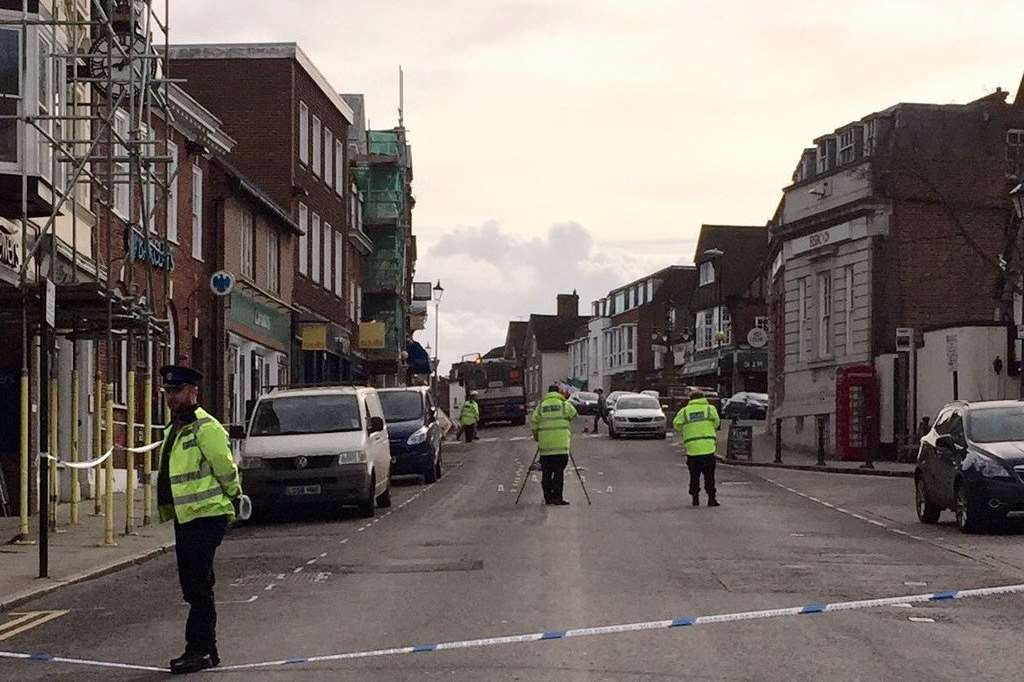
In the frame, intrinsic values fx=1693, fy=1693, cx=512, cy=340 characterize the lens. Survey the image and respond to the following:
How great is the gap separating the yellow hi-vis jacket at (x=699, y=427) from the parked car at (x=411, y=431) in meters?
8.10

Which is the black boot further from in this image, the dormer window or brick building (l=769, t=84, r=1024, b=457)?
the dormer window

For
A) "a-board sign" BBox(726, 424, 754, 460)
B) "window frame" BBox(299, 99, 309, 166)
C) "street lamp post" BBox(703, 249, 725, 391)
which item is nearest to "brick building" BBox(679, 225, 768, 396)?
"street lamp post" BBox(703, 249, 725, 391)

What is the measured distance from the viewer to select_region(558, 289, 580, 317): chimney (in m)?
150

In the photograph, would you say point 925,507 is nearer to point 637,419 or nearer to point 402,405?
point 402,405

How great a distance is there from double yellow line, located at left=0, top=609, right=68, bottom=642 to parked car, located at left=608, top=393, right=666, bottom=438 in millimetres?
42070

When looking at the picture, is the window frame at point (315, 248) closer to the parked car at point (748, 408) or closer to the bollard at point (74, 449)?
A: the parked car at point (748, 408)

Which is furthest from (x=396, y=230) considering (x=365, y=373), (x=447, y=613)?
(x=447, y=613)

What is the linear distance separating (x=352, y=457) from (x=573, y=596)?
10.1 metres

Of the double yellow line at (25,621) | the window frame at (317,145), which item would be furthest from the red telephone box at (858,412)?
the double yellow line at (25,621)

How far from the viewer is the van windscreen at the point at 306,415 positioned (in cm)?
2397

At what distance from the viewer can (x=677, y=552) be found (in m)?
17.1

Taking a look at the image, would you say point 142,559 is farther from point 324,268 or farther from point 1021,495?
point 324,268

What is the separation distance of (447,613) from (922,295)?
112 ft

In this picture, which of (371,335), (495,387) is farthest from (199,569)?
(495,387)
